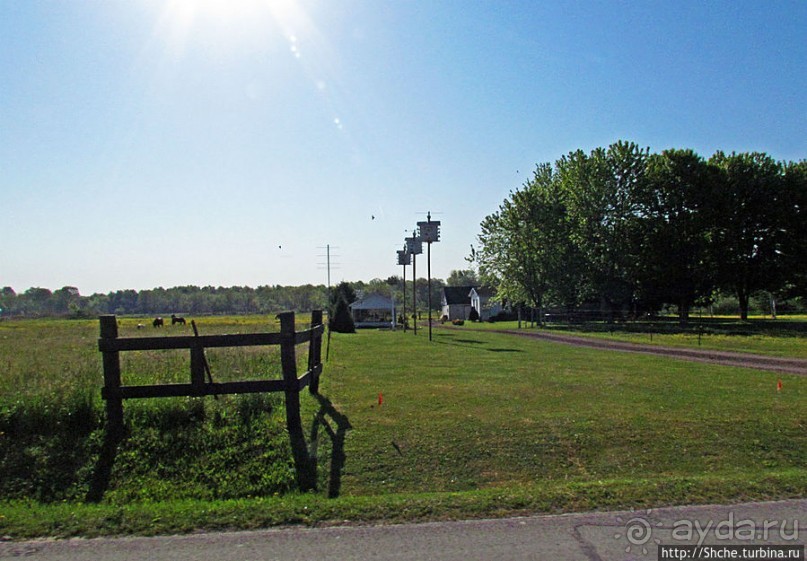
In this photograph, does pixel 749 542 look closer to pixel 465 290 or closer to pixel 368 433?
pixel 368 433

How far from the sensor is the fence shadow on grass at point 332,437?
6.42 metres

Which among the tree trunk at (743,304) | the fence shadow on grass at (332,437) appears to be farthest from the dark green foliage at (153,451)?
the tree trunk at (743,304)

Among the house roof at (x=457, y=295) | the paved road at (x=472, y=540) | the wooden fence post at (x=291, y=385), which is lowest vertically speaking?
the paved road at (x=472, y=540)

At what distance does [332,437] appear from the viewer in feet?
Answer: 25.4

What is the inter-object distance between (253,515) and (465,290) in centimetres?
10282

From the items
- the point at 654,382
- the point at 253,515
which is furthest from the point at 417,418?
the point at 654,382

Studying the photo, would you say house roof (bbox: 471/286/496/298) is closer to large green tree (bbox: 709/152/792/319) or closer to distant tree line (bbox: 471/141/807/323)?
distant tree line (bbox: 471/141/807/323)

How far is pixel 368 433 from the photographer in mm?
7902

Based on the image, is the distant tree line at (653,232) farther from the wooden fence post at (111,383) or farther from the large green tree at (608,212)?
the wooden fence post at (111,383)

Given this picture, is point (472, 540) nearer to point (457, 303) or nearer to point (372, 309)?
point (372, 309)

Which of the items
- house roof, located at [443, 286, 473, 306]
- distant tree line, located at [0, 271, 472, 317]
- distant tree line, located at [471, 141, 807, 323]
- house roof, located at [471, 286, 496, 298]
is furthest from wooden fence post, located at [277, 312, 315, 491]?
distant tree line, located at [0, 271, 472, 317]

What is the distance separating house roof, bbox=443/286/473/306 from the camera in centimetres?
10494

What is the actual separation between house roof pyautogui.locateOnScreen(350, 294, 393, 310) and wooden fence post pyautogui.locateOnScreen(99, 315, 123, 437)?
71662 mm

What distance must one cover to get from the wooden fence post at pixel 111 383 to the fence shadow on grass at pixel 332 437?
100 inches
